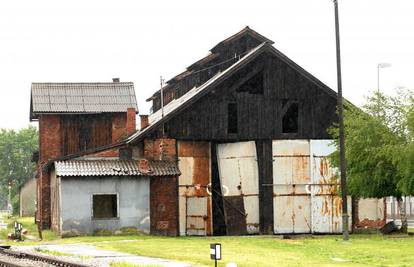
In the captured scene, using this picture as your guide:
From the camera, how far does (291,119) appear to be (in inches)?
1475

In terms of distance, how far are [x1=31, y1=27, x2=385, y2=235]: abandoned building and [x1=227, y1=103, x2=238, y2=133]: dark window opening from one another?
5 cm

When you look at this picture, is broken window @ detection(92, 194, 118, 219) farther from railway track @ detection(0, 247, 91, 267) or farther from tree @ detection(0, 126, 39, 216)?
tree @ detection(0, 126, 39, 216)

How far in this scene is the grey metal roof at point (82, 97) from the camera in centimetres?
4416

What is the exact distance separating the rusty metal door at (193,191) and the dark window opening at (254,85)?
3.48 m

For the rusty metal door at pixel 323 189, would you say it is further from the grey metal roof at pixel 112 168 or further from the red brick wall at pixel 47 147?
the red brick wall at pixel 47 147

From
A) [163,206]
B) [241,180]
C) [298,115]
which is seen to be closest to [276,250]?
[163,206]

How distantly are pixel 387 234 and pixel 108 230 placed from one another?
1208 centimetres

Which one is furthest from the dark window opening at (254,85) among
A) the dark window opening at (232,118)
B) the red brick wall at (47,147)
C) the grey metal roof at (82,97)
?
the red brick wall at (47,147)

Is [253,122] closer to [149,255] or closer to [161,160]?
[161,160]

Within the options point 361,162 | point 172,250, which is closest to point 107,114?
point 361,162

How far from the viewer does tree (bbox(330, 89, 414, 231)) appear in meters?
32.2

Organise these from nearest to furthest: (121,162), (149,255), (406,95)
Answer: (149,255)
(406,95)
(121,162)

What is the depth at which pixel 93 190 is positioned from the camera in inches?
1324

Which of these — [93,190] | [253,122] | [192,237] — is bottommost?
[192,237]
